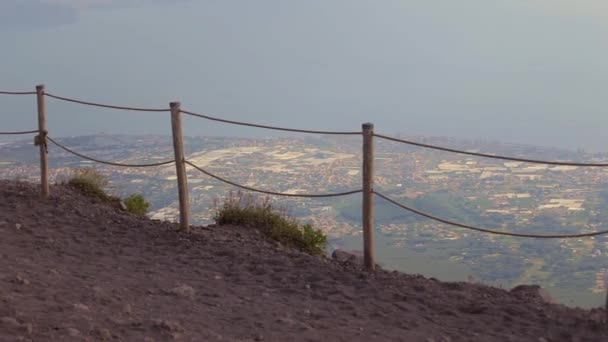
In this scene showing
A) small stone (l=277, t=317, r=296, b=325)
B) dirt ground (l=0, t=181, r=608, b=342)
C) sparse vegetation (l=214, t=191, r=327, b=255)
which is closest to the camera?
dirt ground (l=0, t=181, r=608, b=342)

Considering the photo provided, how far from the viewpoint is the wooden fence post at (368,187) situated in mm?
8082

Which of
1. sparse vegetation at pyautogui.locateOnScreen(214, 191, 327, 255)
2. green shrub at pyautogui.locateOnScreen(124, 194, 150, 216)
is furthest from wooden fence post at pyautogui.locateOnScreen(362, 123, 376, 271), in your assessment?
green shrub at pyautogui.locateOnScreen(124, 194, 150, 216)

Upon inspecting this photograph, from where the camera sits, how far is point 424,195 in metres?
19.7

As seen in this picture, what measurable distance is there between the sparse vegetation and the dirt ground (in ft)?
2.48

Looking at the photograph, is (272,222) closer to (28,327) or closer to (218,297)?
(218,297)

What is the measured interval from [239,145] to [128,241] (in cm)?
1649

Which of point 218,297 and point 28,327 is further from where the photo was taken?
point 218,297

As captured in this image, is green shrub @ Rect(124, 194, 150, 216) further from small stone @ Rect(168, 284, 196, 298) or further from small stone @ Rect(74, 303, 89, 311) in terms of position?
small stone @ Rect(74, 303, 89, 311)

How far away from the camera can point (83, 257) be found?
27.5 ft

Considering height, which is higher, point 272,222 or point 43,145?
point 43,145

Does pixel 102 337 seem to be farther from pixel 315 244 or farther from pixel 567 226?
pixel 567 226

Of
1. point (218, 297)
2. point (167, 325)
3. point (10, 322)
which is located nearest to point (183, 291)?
point (218, 297)

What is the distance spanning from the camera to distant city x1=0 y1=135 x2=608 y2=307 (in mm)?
13781

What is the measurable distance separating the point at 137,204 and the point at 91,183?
2.33ft
